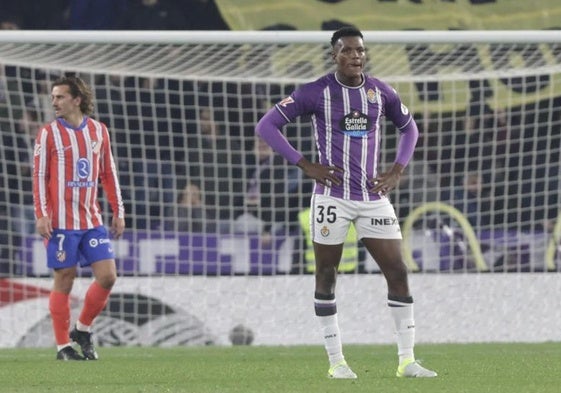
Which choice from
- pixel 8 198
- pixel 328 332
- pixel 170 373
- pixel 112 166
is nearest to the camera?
pixel 328 332

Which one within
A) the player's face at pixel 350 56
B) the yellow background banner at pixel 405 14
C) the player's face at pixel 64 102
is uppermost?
the yellow background banner at pixel 405 14

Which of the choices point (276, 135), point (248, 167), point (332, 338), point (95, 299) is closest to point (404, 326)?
point (332, 338)

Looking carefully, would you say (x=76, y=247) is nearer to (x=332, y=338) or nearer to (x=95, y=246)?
(x=95, y=246)

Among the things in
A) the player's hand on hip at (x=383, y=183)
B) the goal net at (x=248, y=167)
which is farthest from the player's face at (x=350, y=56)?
the goal net at (x=248, y=167)

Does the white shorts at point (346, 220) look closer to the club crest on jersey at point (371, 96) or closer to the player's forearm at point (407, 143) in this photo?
the player's forearm at point (407, 143)

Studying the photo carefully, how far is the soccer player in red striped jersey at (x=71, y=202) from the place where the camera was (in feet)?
30.9

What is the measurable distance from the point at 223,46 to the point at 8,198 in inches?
102

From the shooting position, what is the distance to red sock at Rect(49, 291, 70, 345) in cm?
959

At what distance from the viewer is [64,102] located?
9422 mm

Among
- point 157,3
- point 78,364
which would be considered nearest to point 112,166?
point 78,364

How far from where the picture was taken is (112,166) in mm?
9719

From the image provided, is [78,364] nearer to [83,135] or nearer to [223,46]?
[83,135]

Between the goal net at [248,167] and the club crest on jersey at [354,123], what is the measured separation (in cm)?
388

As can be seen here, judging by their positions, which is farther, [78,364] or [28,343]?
[28,343]
